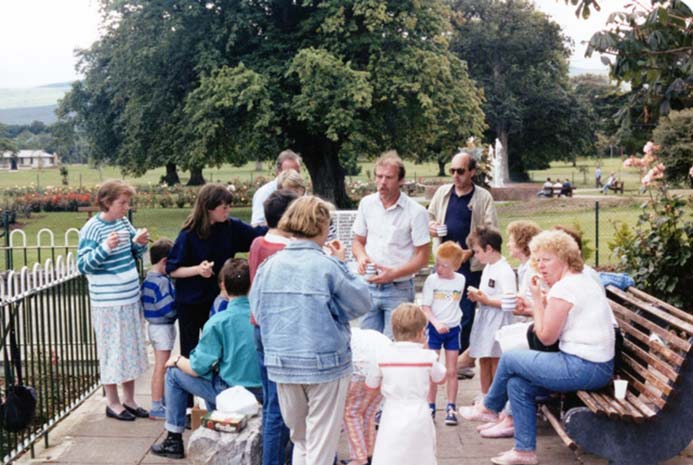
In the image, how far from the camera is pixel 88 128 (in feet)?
145

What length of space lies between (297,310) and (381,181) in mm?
1974

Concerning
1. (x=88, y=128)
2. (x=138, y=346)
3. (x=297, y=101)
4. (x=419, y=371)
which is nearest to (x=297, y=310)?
(x=419, y=371)

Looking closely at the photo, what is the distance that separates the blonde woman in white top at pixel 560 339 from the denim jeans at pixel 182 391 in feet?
5.68

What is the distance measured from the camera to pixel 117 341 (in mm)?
6547

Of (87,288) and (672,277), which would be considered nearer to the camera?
(87,288)

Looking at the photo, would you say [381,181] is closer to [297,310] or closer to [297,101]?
[297,310]

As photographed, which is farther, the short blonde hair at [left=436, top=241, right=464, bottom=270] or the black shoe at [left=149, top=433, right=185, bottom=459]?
the short blonde hair at [left=436, top=241, right=464, bottom=270]

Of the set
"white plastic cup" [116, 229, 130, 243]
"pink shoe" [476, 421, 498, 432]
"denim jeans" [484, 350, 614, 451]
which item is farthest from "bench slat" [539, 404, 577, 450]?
"white plastic cup" [116, 229, 130, 243]

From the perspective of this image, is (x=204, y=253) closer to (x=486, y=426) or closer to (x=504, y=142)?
(x=486, y=426)

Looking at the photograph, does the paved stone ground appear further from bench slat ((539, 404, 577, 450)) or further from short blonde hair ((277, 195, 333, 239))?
short blonde hair ((277, 195, 333, 239))

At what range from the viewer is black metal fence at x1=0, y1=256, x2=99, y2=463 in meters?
5.81

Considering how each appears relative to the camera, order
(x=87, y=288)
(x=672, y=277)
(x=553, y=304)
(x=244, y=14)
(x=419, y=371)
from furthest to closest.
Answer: (x=244, y=14) → (x=672, y=277) → (x=87, y=288) → (x=553, y=304) → (x=419, y=371)

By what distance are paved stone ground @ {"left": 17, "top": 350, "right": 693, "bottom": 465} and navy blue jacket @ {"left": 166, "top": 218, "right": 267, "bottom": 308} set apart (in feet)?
Result: 3.44

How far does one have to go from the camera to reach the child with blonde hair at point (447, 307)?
21.2ft
